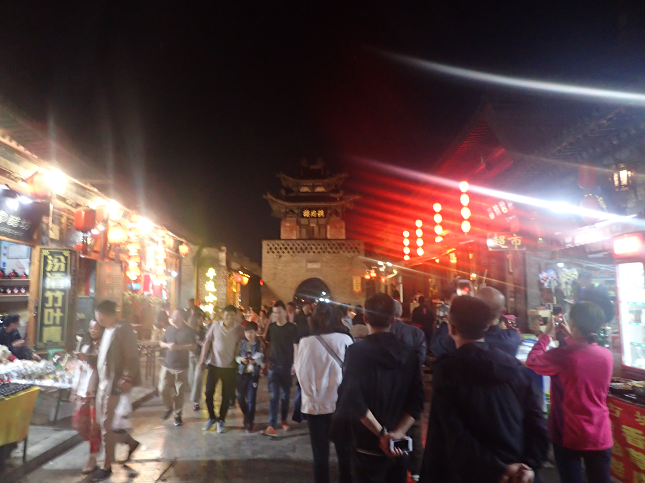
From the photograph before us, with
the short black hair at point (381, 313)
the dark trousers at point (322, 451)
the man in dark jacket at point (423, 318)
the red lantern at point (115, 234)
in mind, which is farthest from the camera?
the man in dark jacket at point (423, 318)

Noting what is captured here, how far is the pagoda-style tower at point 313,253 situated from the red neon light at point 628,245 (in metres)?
21.6

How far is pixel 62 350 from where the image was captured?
8.09 metres

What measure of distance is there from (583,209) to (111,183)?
935cm

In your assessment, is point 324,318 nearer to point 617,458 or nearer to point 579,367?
point 579,367

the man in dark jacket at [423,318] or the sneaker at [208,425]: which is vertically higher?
the man in dark jacket at [423,318]

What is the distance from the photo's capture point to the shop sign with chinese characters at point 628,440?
4180 mm

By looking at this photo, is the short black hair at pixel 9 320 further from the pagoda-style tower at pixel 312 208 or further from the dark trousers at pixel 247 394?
the pagoda-style tower at pixel 312 208

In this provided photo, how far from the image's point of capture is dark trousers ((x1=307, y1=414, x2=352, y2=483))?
149 inches

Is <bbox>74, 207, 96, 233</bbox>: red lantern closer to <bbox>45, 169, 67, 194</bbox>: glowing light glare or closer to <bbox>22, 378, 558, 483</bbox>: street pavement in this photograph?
<bbox>45, 169, 67, 194</bbox>: glowing light glare

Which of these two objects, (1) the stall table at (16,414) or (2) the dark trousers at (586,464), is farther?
(1) the stall table at (16,414)

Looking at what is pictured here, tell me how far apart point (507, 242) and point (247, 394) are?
6.97 meters

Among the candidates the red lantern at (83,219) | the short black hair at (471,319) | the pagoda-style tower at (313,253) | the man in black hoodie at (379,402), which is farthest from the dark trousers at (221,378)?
the pagoda-style tower at (313,253)

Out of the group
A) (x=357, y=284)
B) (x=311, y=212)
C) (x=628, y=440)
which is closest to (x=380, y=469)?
(x=628, y=440)

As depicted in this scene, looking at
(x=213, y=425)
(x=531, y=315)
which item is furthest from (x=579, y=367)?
(x=531, y=315)
